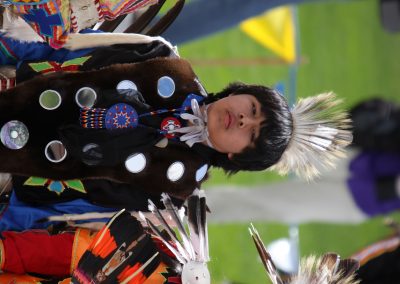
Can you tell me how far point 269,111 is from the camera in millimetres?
1914

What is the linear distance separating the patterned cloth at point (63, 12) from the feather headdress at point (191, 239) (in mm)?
561

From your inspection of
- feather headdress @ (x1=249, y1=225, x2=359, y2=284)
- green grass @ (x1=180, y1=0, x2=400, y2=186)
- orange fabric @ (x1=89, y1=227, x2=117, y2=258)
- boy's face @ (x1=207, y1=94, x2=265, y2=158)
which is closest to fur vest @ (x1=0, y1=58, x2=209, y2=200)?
boy's face @ (x1=207, y1=94, x2=265, y2=158)

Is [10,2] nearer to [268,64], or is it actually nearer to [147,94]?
[147,94]

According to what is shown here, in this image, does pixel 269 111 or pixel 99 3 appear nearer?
pixel 99 3

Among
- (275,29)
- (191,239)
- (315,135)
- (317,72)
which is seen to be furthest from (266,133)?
(317,72)

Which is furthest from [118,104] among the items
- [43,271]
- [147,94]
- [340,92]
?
[340,92]

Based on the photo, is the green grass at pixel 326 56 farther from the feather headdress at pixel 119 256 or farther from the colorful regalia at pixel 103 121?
the feather headdress at pixel 119 256

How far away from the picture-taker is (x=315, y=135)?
2.01 meters

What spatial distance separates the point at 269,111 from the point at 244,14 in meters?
0.97

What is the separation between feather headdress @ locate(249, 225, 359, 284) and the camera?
1.80 meters

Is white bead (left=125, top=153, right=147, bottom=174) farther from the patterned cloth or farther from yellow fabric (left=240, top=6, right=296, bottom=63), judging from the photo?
yellow fabric (left=240, top=6, right=296, bottom=63)

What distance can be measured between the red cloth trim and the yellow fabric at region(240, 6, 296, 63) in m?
2.97

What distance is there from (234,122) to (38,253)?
0.69 meters

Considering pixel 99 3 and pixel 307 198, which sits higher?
pixel 99 3
